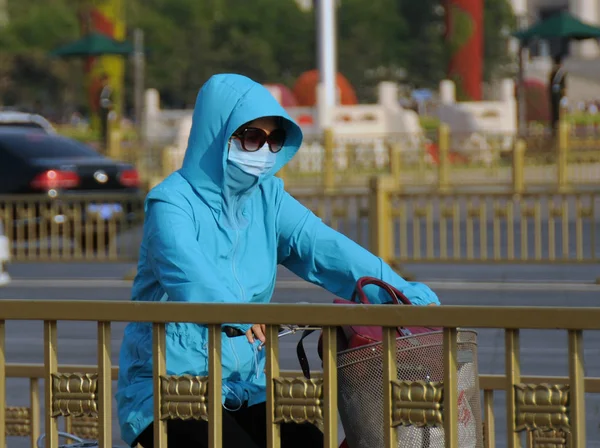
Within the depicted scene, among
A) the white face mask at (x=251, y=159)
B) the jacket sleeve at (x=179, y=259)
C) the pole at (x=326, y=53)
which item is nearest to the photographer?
the jacket sleeve at (x=179, y=259)

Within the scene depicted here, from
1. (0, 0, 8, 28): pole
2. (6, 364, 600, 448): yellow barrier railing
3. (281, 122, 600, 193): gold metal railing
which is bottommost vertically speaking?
(6, 364, 600, 448): yellow barrier railing

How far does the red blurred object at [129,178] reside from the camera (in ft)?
50.3

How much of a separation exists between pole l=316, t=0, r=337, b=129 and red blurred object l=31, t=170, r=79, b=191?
14.4 m

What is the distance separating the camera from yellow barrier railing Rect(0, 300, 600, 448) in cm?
280

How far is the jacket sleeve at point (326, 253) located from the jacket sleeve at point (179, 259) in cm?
33

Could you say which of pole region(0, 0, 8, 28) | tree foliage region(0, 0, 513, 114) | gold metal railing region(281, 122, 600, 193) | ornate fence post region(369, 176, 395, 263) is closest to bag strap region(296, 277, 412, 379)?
ornate fence post region(369, 176, 395, 263)

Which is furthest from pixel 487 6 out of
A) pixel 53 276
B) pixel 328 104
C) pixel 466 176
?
pixel 53 276

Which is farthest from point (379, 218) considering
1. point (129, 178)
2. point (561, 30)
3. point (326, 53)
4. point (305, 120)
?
point (326, 53)

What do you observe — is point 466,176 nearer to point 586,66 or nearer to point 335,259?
point 335,259

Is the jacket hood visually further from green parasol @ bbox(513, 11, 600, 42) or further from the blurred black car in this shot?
green parasol @ bbox(513, 11, 600, 42)

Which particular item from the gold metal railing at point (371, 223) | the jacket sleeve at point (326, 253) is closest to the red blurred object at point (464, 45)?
the gold metal railing at point (371, 223)

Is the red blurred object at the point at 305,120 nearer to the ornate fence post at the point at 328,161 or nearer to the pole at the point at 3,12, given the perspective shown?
the ornate fence post at the point at 328,161

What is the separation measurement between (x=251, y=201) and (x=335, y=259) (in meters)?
0.29

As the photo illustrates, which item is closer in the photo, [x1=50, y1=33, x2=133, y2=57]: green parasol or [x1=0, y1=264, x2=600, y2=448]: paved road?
[x1=0, y1=264, x2=600, y2=448]: paved road
